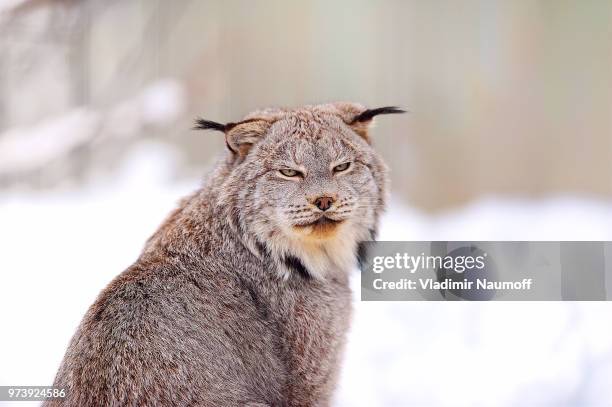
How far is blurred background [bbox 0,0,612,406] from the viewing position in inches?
148

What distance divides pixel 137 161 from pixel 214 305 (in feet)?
3.87

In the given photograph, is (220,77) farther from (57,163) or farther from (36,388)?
(36,388)

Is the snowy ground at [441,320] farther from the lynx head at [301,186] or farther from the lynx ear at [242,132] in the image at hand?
the lynx ear at [242,132]

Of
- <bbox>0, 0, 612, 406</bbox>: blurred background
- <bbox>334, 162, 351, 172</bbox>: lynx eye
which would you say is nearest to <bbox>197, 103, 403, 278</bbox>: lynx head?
<bbox>334, 162, 351, 172</bbox>: lynx eye

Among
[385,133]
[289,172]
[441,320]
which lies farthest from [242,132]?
[441,320]

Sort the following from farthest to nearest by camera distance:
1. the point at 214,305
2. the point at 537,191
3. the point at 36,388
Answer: the point at 537,191 < the point at 36,388 < the point at 214,305

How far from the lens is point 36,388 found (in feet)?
11.7

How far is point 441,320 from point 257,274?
112cm

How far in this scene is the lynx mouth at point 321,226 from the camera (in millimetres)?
3086

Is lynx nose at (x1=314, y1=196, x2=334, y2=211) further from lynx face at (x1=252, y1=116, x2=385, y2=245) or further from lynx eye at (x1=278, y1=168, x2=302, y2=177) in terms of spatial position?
lynx eye at (x1=278, y1=168, x2=302, y2=177)

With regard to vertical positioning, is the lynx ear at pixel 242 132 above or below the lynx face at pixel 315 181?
above

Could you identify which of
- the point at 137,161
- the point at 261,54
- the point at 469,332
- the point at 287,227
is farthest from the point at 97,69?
the point at 469,332

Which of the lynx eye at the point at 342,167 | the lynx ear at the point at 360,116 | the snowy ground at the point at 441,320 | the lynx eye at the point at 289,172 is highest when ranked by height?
the lynx ear at the point at 360,116

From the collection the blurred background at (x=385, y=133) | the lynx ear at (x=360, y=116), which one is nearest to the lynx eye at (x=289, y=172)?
the lynx ear at (x=360, y=116)
